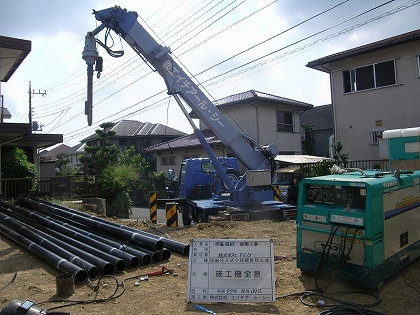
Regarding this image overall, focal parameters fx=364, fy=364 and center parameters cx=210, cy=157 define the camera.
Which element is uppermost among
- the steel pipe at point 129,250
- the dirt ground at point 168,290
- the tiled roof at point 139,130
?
the tiled roof at point 139,130

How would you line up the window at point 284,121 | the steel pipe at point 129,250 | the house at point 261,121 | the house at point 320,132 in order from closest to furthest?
the steel pipe at point 129,250, the house at point 261,121, the window at point 284,121, the house at point 320,132

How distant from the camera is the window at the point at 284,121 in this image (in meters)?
24.1

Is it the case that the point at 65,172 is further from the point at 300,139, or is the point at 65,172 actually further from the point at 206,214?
the point at 206,214

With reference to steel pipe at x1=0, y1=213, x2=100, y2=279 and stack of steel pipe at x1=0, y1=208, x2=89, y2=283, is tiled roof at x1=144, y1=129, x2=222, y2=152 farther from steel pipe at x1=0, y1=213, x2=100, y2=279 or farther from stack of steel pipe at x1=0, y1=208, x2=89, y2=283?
stack of steel pipe at x1=0, y1=208, x2=89, y2=283

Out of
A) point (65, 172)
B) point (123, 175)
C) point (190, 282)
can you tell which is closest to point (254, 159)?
point (190, 282)

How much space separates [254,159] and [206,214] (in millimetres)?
2274

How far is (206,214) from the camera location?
36.0 ft

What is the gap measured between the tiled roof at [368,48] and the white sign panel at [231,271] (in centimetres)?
1389

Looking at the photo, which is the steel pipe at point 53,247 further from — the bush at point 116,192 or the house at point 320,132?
the house at point 320,132

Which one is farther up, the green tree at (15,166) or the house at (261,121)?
the house at (261,121)

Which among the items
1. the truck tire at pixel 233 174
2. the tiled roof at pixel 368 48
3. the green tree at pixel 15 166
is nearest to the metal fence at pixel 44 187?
the green tree at pixel 15 166

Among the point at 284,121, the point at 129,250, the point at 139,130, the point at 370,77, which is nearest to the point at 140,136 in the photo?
the point at 139,130

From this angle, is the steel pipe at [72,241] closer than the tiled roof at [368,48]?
Yes

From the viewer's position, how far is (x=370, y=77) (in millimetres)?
16734
